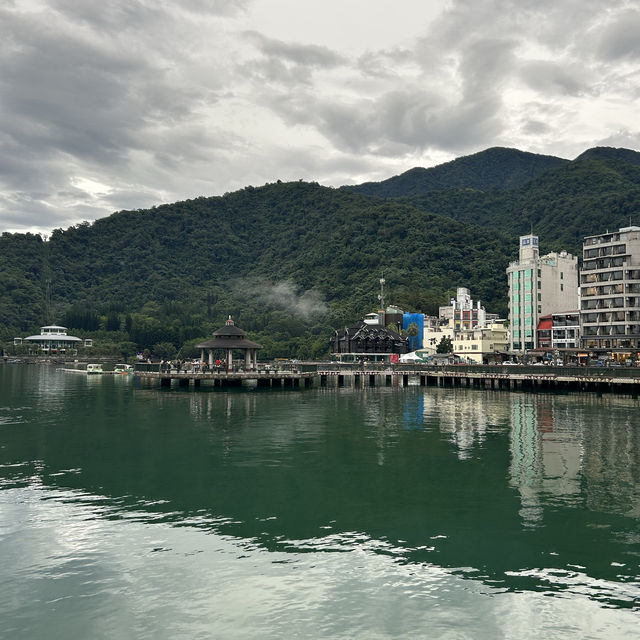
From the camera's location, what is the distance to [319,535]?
2181cm

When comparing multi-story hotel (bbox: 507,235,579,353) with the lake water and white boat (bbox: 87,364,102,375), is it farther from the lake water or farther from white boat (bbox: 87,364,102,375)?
white boat (bbox: 87,364,102,375)

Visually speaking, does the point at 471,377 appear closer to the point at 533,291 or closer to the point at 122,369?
the point at 533,291

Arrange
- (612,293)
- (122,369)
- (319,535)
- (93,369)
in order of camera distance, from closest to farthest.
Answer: (319,535) < (612,293) < (93,369) < (122,369)

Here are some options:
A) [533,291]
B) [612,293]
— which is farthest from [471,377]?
[533,291]

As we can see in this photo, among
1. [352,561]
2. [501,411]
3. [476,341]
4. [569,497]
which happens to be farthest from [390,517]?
[476,341]

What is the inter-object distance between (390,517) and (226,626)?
34.2ft

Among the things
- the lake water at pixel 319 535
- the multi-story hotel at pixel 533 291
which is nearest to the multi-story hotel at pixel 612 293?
Result: the multi-story hotel at pixel 533 291

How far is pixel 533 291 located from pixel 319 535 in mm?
118149

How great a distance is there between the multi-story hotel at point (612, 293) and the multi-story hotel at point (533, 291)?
1827 cm

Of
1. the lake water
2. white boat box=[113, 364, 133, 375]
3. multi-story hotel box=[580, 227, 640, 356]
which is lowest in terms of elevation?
the lake water

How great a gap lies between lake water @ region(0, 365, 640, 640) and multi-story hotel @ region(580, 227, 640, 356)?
63.9 metres

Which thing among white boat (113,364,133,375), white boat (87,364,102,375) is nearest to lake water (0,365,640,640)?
white boat (113,364,133,375)

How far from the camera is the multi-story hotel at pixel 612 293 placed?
102 meters

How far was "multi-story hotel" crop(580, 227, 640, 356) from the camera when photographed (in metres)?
102
